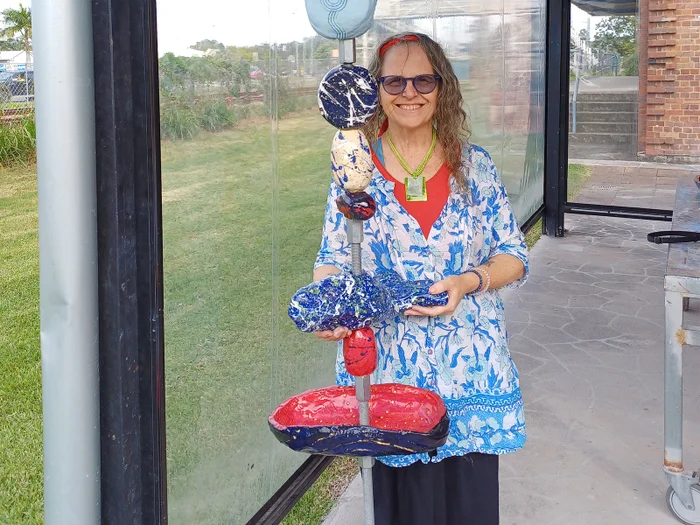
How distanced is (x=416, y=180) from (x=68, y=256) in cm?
76

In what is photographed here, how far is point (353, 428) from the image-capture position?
133 cm

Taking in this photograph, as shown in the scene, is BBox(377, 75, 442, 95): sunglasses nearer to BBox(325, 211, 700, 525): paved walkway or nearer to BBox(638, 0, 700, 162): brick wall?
BBox(325, 211, 700, 525): paved walkway

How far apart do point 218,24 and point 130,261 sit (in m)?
0.75

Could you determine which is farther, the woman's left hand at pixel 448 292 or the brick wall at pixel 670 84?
the brick wall at pixel 670 84

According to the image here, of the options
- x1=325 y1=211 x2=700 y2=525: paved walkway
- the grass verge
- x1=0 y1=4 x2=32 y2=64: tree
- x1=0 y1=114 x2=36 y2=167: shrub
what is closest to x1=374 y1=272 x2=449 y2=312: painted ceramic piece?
x1=325 y1=211 x2=700 y2=525: paved walkway

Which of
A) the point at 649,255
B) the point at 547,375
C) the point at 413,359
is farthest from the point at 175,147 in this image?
the point at 649,255

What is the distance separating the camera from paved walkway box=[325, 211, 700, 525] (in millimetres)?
2785

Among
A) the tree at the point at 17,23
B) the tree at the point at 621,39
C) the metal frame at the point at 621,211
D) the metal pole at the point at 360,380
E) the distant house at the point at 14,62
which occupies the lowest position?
the metal frame at the point at 621,211

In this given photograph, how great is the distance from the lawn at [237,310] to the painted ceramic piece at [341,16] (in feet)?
1.88

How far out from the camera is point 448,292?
5.02ft

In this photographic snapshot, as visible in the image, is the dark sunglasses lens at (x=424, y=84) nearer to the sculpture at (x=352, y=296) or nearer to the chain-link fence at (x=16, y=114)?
the sculpture at (x=352, y=296)

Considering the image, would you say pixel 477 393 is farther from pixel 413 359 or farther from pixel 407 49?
pixel 407 49

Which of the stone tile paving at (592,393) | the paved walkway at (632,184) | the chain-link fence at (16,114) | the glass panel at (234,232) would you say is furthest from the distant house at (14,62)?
the paved walkway at (632,184)

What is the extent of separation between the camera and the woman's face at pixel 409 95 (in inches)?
66.1
